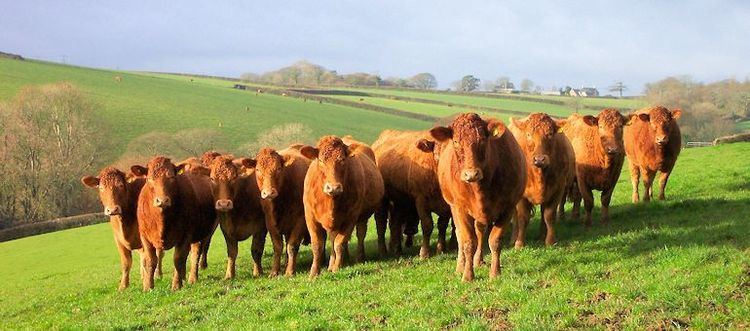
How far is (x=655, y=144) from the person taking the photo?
50.2ft

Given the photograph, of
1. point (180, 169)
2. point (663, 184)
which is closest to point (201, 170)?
point (180, 169)

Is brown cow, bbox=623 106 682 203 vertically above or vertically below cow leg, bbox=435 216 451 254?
above

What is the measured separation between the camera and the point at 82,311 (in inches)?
464

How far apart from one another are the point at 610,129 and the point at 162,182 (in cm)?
939

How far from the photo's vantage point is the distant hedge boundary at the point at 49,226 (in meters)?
38.1

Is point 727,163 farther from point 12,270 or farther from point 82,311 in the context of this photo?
point 12,270

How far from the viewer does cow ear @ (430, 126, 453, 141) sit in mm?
9336

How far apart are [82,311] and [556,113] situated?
6774 cm

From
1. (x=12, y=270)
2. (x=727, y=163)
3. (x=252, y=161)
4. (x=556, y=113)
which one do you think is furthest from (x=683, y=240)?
(x=556, y=113)

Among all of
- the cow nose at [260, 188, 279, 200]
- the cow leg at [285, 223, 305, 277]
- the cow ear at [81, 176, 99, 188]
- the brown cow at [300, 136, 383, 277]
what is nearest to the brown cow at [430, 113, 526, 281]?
the brown cow at [300, 136, 383, 277]

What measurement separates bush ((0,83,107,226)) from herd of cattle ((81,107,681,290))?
1300 inches

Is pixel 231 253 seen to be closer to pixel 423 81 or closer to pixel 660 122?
pixel 660 122

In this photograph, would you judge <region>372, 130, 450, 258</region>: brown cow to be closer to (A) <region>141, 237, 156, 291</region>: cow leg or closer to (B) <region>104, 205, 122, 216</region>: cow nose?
(A) <region>141, 237, 156, 291</region>: cow leg

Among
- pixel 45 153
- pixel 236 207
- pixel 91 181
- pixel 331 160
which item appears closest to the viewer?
pixel 331 160
